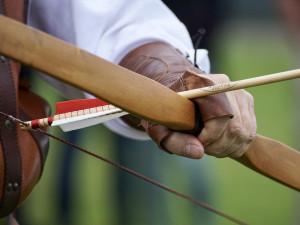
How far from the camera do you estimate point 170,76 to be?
1010mm

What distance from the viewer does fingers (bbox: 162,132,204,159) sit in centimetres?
85

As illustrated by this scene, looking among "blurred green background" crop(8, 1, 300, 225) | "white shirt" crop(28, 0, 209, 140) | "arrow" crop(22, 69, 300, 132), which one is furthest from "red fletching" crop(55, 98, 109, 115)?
"blurred green background" crop(8, 1, 300, 225)

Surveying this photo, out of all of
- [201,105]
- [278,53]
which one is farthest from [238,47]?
[201,105]

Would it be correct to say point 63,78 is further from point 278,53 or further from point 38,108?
point 278,53

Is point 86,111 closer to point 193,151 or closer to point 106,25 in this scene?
point 193,151

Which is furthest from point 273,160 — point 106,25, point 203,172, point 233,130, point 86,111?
point 203,172

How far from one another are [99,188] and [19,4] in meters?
1.08

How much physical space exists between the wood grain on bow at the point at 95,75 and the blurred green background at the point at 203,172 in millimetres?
1110

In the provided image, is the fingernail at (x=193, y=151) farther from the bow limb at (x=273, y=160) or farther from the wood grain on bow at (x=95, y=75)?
the bow limb at (x=273, y=160)

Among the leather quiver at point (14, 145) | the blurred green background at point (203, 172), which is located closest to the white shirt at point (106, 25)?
the leather quiver at point (14, 145)

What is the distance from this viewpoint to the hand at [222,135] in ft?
2.80

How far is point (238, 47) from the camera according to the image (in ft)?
8.91

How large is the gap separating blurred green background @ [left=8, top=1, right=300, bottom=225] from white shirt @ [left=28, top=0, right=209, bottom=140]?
1.91 feet

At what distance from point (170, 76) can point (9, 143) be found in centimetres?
31
